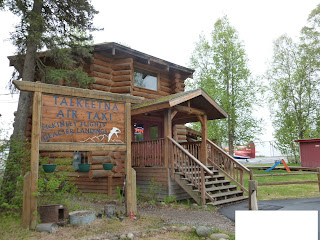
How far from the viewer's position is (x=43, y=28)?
972cm

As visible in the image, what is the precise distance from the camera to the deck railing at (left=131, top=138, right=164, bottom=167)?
34.1 ft

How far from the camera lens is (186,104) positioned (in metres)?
11.1

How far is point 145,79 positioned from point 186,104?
12.2ft

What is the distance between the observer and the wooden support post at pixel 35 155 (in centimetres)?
565

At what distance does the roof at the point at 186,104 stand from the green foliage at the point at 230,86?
1046cm

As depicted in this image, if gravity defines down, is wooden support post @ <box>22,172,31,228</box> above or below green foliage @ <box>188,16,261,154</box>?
below

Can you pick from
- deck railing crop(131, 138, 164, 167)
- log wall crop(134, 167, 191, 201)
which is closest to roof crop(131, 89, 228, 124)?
deck railing crop(131, 138, 164, 167)

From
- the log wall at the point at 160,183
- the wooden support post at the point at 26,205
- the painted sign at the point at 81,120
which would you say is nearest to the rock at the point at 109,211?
the painted sign at the point at 81,120

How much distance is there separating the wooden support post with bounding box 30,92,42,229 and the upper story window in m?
7.83

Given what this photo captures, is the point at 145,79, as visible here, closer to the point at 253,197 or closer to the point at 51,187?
the point at 51,187

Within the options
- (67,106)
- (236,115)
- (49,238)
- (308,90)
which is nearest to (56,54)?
(67,106)

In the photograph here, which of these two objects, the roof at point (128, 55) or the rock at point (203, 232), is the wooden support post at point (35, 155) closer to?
the rock at point (203, 232)

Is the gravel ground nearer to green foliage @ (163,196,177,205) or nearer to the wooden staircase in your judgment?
green foliage @ (163,196,177,205)

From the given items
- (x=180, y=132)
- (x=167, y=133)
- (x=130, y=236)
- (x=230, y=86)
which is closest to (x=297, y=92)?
(x=230, y=86)
